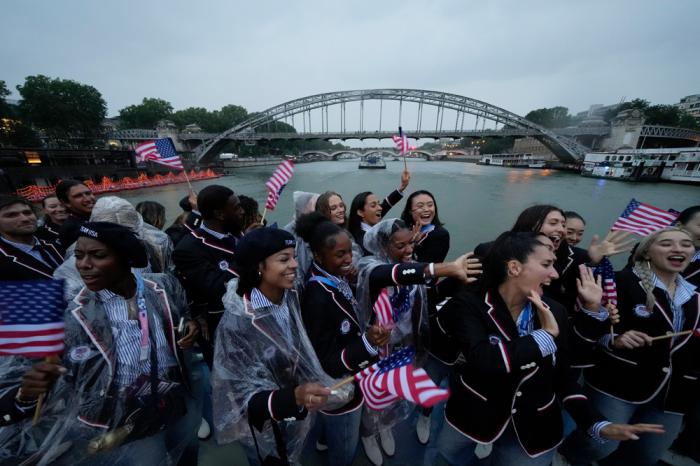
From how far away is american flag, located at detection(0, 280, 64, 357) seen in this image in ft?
4.17

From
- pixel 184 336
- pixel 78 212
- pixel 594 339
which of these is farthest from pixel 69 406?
pixel 594 339

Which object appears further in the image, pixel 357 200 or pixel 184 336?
pixel 357 200

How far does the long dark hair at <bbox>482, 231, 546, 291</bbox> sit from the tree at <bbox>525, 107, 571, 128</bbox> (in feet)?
307

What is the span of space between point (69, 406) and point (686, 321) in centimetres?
389

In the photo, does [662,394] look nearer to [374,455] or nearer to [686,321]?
[686,321]

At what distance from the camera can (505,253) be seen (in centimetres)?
160

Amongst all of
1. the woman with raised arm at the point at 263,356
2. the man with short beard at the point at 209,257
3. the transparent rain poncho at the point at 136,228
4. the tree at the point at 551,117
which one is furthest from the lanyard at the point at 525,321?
the tree at the point at 551,117

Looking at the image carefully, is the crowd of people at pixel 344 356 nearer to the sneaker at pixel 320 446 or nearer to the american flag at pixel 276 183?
the sneaker at pixel 320 446

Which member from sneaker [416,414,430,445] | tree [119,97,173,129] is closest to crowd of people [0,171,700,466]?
sneaker [416,414,430,445]

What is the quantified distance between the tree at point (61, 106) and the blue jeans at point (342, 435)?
58490 mm

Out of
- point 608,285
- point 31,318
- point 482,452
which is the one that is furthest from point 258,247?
point 482,452

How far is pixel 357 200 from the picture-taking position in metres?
3.36

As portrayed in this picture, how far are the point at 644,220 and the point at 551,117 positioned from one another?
98348mm

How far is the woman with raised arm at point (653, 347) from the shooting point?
6.00ft
